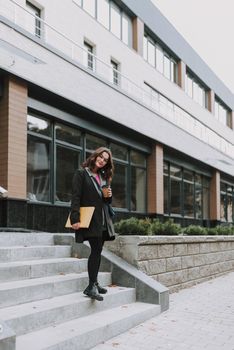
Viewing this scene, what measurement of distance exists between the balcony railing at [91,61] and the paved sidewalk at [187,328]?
8.18m

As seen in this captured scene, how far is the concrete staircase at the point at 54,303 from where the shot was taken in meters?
4.56

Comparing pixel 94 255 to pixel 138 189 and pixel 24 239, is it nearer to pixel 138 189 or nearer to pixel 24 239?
pixel 24 239

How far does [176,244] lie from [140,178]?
1022 centimetres

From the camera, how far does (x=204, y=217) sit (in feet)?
88.9

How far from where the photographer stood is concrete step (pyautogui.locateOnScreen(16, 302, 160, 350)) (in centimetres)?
439

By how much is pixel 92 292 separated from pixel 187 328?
1.35m

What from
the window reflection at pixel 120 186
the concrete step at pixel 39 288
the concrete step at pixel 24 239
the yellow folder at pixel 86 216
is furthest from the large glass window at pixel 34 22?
the concrete step at pixel 39 288

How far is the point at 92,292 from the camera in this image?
567cm

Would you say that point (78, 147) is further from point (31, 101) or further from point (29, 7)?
point (29, 7)

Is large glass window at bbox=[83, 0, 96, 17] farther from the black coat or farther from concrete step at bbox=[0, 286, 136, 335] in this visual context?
concrete step at bbox=[0, 286, 136, 335]

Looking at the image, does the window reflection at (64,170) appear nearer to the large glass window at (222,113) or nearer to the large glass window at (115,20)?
the large glass window at (115,20)

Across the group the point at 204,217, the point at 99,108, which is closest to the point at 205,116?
the point at 204,217

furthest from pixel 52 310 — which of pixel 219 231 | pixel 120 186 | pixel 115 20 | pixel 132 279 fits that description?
pixel 115 20

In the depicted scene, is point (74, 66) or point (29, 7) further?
point (29, 7)
